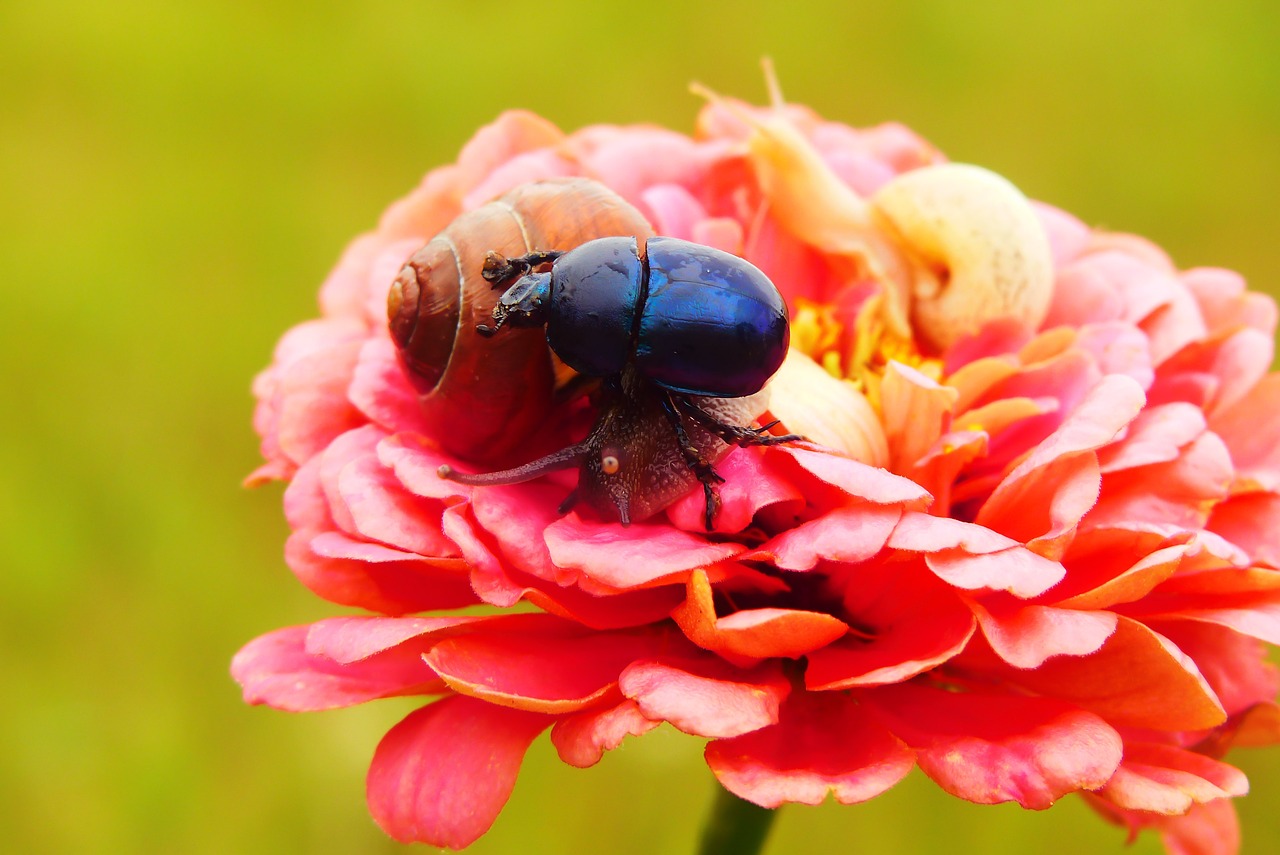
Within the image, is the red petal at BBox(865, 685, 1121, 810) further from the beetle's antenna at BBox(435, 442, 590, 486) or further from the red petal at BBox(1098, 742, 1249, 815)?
the beetle's antenna at BBox(435, 442, 590, 486)

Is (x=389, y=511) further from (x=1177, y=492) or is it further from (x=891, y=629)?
(x=1177, y=492)

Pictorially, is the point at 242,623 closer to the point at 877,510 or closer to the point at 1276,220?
the point at 877,510

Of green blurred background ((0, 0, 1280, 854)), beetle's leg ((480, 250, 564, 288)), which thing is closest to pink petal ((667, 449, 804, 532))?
beetle's leg ((480, 250, 564, 288))

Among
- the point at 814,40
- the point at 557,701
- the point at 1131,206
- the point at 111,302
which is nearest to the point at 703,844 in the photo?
the point at 557,701

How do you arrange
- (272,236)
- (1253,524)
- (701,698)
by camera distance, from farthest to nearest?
(272,236) < (1253,524) < (701,698)

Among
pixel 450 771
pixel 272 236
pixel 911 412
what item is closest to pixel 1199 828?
pixel 911 412
